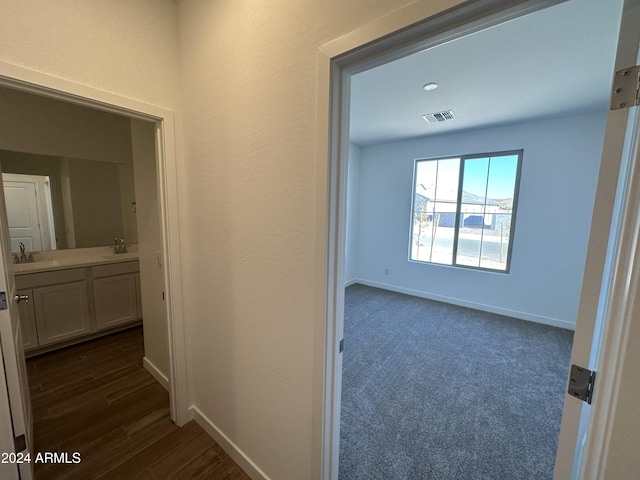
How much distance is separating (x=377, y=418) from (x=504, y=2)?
2.34 m

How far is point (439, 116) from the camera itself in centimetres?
340

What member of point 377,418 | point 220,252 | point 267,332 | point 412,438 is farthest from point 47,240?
point 412,438

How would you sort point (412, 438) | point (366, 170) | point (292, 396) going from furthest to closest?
point (366, 170), point (412, 438), point (292, 396)

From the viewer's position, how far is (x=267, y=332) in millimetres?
1348

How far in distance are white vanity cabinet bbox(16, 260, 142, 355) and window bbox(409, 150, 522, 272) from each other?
4.46 m

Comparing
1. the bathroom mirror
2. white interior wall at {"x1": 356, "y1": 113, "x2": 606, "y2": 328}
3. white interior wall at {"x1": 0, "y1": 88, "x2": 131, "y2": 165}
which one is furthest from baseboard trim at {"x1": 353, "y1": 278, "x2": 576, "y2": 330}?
white interior wall at {"x1": 0, "y1": 88, "x2": 131, "y2": 165}

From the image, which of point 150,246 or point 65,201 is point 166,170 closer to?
point 150,246

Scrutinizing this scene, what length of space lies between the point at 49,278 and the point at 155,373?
4.89 feet

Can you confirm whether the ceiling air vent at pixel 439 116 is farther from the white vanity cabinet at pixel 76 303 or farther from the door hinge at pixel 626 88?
the white vanity cabinet at pixel 76 303

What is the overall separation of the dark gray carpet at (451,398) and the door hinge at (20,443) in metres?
1.66

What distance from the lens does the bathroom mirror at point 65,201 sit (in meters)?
2.69

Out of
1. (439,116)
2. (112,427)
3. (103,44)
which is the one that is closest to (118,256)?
(112,427)

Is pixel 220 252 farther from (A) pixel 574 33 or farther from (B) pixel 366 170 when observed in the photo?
(B) pixel 366 170

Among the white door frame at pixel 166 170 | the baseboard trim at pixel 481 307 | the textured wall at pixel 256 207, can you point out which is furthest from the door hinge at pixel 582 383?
the baseboard trim at pixel 481 307
